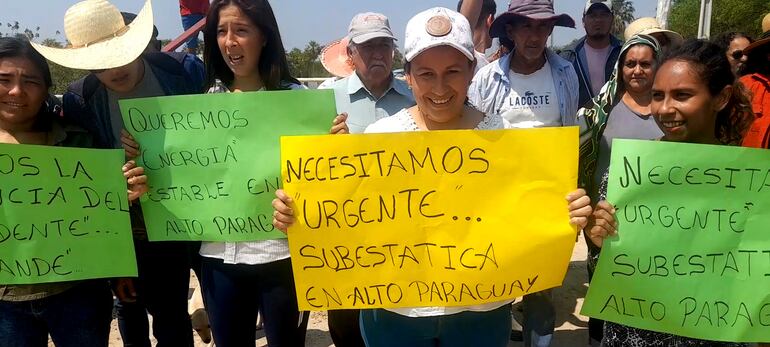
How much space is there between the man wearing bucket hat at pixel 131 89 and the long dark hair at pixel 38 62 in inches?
1.7

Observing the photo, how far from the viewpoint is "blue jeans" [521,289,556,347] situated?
3381mm

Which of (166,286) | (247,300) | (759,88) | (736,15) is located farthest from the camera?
(736,15)

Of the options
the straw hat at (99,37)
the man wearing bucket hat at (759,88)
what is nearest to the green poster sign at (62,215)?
the straw hat at (99,37)

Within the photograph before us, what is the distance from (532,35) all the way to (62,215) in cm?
283

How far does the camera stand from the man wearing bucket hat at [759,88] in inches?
102

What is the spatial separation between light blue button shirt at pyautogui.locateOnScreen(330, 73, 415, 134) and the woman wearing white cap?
102 cm

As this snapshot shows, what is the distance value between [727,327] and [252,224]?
177 centimetres

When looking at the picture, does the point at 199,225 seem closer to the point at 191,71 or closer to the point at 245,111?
the point at 245,111

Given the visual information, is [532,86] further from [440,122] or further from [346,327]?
[346,327]

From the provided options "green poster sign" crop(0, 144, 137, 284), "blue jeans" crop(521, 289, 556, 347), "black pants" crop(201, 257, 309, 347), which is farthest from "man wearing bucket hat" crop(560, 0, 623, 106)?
"green poster sign" crop(0, 144, 137, 284)

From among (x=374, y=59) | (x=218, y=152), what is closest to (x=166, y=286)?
(x=218, y=152)

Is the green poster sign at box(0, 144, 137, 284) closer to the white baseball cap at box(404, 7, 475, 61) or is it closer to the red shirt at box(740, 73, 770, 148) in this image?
the white baseball cap at box(404, 7, 475, 61)

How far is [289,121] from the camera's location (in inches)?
81.5

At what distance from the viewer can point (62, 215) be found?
206 centimetres
